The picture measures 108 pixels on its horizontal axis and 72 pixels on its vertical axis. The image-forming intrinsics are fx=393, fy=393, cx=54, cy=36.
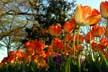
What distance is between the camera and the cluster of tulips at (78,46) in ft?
9.66

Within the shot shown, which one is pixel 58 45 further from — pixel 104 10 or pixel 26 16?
pixel 26 16

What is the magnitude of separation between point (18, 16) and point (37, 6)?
3.25 metres

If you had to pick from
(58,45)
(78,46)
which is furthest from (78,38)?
(58,45)

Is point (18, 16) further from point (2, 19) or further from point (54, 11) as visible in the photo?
point (54, 11)

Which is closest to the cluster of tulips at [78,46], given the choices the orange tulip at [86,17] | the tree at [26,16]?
the orange tulip at [86,17]

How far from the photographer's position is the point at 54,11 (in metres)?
27.8

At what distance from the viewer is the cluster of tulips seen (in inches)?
116

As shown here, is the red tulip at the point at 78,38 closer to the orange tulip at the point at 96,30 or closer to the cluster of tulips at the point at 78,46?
the cluster of tulips at the point at 78,46

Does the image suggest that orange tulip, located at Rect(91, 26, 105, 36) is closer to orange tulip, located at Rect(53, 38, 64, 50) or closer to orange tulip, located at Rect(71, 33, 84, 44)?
orange tulip, located at Rect(71, 33, 84, 44)

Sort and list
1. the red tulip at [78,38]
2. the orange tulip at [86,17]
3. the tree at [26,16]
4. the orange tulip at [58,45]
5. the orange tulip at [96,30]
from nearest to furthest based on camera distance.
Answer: the orange tulip at [86,17] → the red tulip at [78,38] → the orange tulip at [96,30] → the orange tulip at [58,45] → the tree at [26,16]

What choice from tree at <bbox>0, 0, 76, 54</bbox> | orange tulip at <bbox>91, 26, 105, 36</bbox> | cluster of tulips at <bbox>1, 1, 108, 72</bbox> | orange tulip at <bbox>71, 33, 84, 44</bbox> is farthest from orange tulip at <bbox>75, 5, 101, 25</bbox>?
tree at <bbox>0, 0, 76, 54</bbox>

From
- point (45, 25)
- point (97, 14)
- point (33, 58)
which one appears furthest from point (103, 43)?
point (45, 25)

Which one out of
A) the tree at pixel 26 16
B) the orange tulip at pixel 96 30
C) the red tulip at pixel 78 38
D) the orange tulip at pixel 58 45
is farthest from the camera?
the tree at pixel 26 16

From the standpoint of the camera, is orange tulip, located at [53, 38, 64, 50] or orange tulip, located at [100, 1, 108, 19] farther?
orange tulip, located at [53, 38, 64, 50]
